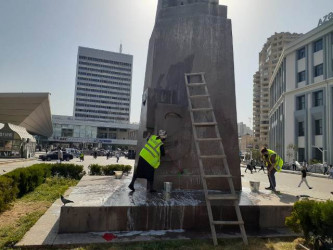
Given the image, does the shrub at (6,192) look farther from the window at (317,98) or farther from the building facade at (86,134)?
the building facade at (86,134)

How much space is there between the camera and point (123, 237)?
4262mm

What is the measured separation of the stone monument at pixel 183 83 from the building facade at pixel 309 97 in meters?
34.5

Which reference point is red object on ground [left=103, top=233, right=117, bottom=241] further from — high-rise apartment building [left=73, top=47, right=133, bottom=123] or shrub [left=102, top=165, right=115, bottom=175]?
high-rise apartment building [left=73, top=47, right=133, bottom=123]

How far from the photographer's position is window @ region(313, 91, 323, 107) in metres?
37.7

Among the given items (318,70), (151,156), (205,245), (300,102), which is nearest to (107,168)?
(151,156)

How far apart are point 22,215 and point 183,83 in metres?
5.09

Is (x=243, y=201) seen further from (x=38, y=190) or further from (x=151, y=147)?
(x=38, y=190)

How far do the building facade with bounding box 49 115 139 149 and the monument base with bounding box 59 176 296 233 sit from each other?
87.8 metres

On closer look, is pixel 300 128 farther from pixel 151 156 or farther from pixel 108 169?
pixel 151 156

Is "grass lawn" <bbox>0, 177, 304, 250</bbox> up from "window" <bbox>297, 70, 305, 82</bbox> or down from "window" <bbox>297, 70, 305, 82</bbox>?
down

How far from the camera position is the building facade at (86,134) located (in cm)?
9181

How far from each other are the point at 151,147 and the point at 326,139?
122 feet

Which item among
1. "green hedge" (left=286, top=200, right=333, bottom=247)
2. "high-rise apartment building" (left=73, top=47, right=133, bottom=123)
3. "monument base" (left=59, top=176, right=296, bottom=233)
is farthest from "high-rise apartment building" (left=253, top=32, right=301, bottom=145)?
"green hedge" (left=286, top=200, right=333, bottom=247)

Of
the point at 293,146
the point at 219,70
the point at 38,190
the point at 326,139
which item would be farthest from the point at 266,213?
the point at 293,146
